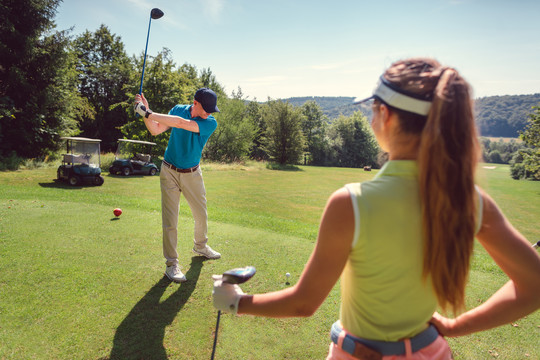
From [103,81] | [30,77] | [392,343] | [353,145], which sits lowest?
[392,343]

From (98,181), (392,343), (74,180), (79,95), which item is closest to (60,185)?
(74,180)

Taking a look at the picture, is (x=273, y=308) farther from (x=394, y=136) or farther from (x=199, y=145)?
(x=199, y=145)

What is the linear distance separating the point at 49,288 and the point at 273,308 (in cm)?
308

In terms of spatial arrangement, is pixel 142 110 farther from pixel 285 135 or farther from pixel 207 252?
pixel 285 135

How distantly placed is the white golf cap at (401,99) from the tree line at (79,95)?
2206cm

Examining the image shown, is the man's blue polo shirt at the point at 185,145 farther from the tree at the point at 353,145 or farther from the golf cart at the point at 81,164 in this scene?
the tree at the point at 353,145

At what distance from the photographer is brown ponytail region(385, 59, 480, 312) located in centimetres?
92

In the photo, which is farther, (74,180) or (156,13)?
(74,180)

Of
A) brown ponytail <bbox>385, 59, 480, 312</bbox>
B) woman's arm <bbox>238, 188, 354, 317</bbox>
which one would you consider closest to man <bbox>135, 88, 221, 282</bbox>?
woman's arm <bbox>238, 188, 354, 317</bbox>

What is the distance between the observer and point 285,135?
150ft

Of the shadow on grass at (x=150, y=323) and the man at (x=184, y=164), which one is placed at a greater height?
the man at (x=184, y=164)

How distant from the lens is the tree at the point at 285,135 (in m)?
45.7

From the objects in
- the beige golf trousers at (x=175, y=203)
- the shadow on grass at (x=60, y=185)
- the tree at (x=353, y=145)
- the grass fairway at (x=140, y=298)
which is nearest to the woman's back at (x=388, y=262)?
the grass fairway at (x=140, y=298)

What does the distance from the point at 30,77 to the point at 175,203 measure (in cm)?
2121
